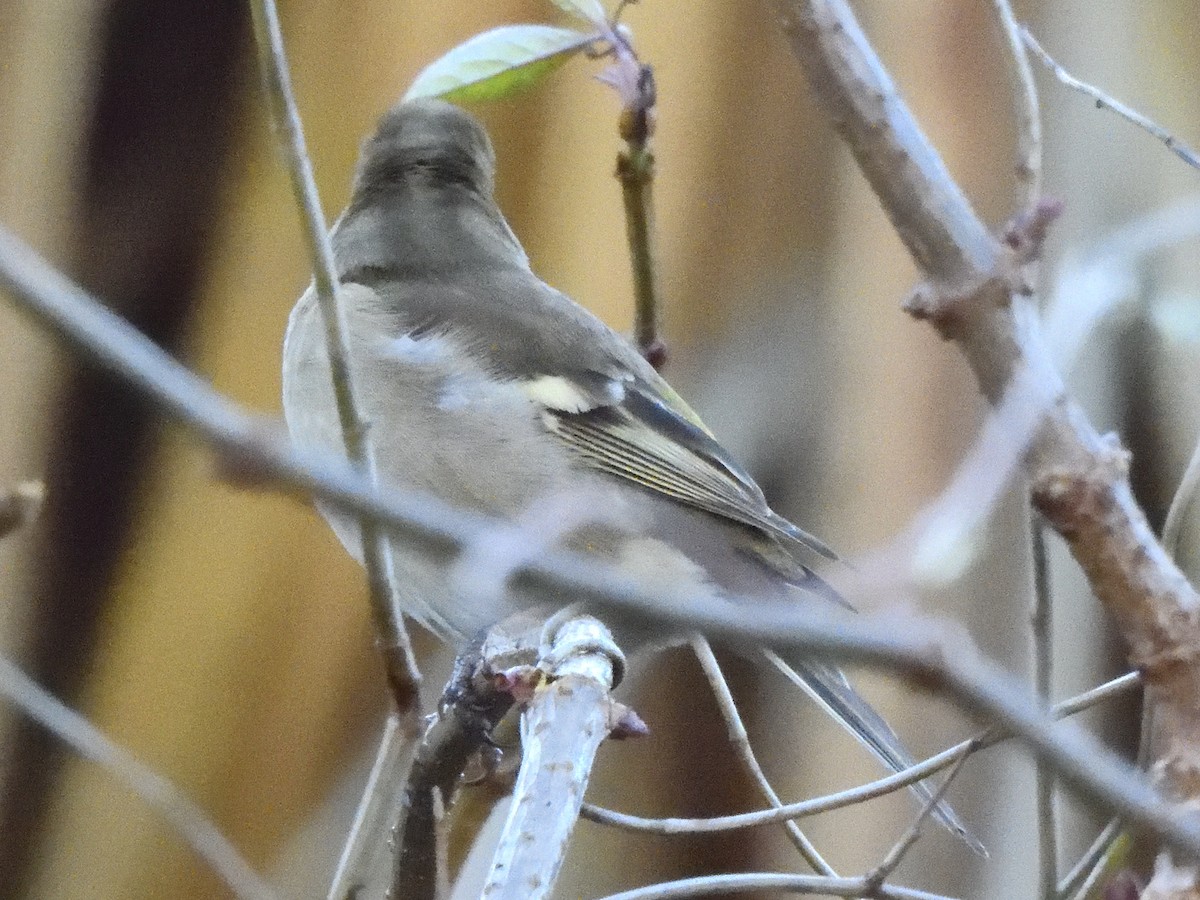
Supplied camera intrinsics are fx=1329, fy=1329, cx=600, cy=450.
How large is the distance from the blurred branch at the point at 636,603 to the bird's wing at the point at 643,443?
721 millimetres

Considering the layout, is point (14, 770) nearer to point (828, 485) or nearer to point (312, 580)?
point (312, 580)

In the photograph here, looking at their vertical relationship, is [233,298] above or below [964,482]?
above

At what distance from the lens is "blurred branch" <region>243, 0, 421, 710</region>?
0.48 m

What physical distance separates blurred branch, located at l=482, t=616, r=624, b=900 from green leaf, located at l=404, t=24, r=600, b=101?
37 centimetres

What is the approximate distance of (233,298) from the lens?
141 cm

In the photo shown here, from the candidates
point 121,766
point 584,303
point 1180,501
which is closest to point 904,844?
point 1180,501

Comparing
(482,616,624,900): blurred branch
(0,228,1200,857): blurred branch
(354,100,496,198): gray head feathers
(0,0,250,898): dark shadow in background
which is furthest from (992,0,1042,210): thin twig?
(0,0,250,898): dark shadow in background

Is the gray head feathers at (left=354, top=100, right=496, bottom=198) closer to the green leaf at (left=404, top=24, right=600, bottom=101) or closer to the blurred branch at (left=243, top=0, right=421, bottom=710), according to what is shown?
the green leaf at (left=404, top=24, right=600, bottom=101)

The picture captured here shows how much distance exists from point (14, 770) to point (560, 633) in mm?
887

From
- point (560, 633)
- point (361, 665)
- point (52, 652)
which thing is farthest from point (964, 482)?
point (52, 652)

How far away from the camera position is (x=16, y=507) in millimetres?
365

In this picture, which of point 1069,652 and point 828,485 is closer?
point 1069,652

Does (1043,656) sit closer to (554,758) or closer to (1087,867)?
(1087,867)

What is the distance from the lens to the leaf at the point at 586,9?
80cm
